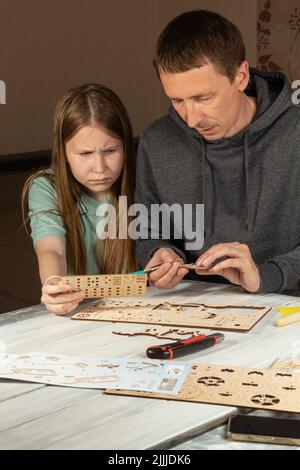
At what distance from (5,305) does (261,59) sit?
2121 mm

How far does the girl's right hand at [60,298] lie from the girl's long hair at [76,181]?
19.9 inches

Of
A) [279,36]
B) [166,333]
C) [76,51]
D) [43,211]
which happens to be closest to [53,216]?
[43,211]

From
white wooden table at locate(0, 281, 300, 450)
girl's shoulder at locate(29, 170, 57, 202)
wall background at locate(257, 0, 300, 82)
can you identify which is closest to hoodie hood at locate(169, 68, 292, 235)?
girl's shoulder at locate(29, 170, 57, 202)

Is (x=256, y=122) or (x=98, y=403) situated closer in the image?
(x=98, y=403)

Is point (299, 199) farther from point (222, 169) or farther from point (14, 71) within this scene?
point (14, 71)

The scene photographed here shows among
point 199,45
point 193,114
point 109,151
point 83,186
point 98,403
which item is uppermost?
point 199,45

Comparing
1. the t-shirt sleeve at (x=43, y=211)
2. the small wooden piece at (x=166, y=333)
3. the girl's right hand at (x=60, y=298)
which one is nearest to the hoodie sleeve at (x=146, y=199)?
the t-shirt sleeve at (x=43, y=211)

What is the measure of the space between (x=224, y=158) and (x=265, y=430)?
45.6 inches

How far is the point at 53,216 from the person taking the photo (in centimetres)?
232

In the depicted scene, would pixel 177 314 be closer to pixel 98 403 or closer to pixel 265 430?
pixel 98 403

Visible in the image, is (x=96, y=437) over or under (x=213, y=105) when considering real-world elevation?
under

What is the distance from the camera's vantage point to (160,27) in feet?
18.4

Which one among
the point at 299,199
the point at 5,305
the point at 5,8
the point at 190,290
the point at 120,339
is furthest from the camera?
the point at 5,8
